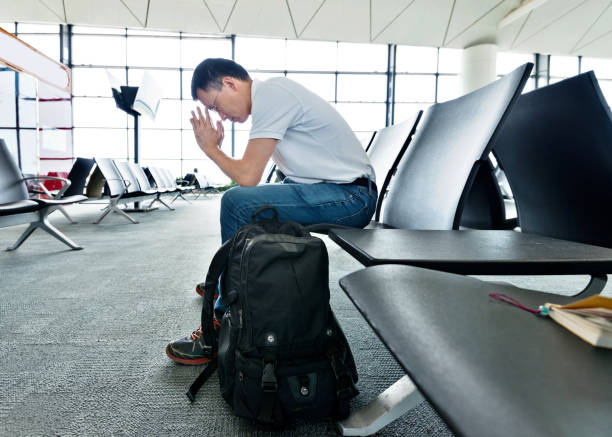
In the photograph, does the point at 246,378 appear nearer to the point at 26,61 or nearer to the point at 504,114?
the point at 504,114

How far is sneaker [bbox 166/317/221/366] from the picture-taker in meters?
1.14

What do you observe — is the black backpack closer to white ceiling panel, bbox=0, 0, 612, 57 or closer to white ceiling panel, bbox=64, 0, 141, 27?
white ceiling panel, bbox=0, 0, 612, 57

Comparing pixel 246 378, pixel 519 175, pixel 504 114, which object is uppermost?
pixel 504 114

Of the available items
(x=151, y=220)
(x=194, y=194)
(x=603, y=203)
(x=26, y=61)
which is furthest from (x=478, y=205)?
(x=194, y=194)

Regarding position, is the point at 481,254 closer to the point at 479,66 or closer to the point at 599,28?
the point at 479,66

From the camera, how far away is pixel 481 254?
0.68 meters

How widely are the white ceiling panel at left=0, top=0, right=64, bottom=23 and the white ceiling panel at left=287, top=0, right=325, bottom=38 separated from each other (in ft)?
18.5

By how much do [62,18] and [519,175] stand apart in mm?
11369

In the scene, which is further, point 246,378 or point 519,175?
point 519,175

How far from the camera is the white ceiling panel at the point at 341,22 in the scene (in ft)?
28.3

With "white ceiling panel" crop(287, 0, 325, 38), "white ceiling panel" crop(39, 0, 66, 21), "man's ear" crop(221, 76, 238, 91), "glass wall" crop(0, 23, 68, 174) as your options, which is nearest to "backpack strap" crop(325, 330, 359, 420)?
"man's ear" crop(221, 76, 238, 91)

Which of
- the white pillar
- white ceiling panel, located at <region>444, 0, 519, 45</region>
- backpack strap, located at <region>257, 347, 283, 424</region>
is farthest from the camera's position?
the white pillar

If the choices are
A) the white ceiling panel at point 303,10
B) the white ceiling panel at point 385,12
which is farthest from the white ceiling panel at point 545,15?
the white ceiling panel at point 303,10

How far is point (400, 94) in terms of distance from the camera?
10.6 meters
